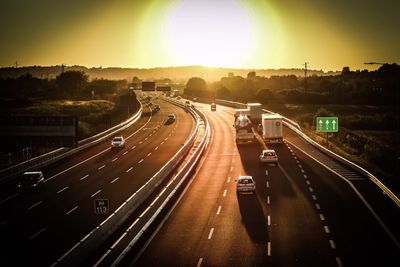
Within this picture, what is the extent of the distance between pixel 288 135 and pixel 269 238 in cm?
5302

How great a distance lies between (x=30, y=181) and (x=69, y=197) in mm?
Result: 5535

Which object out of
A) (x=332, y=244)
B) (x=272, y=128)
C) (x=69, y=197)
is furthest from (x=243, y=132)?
(x=332, y=244)

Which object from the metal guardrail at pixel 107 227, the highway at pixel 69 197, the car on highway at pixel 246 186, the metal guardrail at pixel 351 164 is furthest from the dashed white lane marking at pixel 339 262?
the car on highway at pixel 246 186

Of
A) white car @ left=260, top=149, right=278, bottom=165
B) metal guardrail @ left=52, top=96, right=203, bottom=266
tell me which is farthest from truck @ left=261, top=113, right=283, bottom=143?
metal guardrail @ left=52, top=96, right=203, bottom=266

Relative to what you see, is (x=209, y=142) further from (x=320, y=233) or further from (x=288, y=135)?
(x=320, y=233)

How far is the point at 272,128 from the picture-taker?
220 feet

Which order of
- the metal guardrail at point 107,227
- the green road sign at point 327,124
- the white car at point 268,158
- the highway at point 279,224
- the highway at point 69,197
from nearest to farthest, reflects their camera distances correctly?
the metal guardrail at point 107,227, the highway at point 279,224, the highway at point 69,197, the white car at point 268,158, the green road sign at point 327,124

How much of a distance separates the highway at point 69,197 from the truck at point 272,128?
39.8ft

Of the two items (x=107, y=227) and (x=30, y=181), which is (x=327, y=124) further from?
(x=107, y=227)

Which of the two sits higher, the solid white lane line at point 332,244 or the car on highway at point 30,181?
the car on highway at point 30,181

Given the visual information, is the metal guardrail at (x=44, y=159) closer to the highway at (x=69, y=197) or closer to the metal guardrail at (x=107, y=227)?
the highway at (x=69, y=197)

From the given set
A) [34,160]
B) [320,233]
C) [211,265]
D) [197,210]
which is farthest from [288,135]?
[211,265]

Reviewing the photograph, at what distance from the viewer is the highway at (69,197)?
26.8 m

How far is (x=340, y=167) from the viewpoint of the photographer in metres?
51.9
